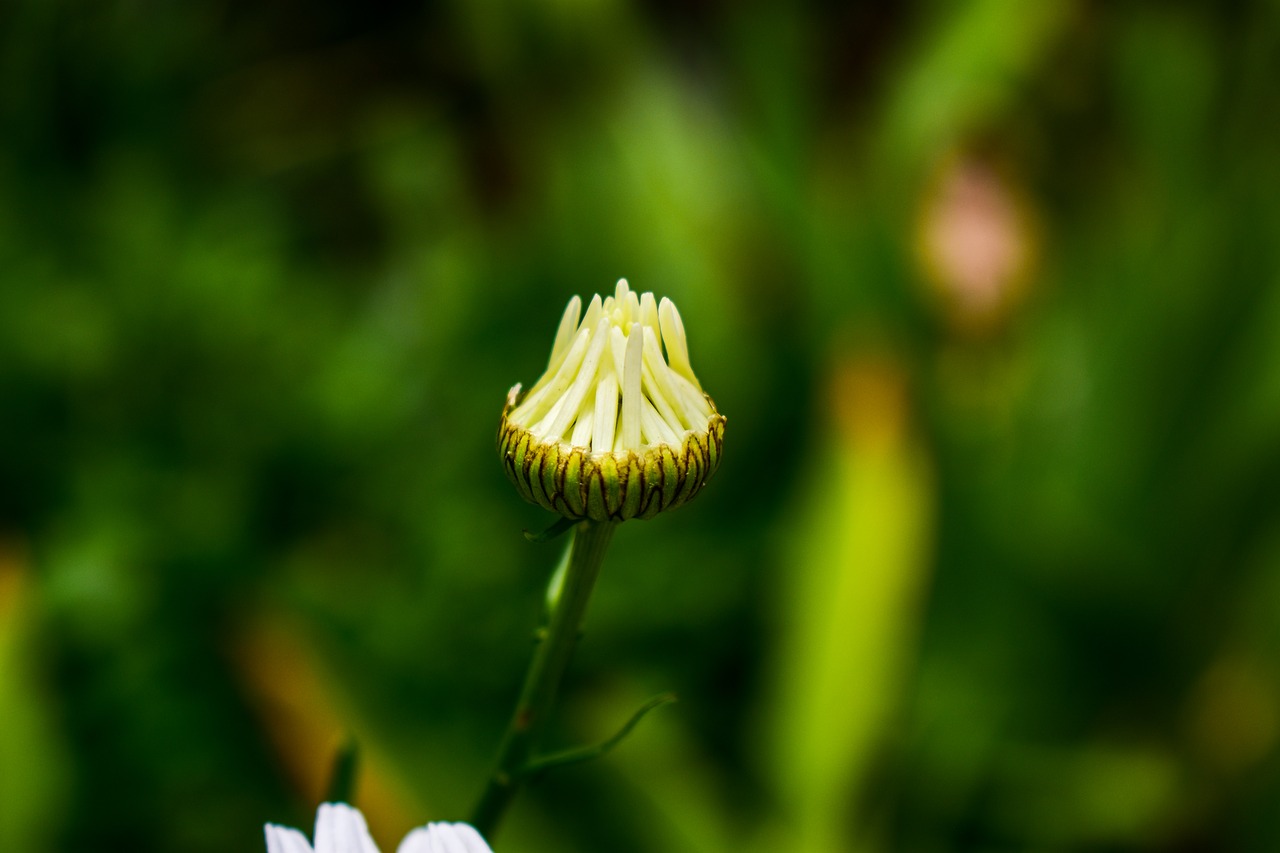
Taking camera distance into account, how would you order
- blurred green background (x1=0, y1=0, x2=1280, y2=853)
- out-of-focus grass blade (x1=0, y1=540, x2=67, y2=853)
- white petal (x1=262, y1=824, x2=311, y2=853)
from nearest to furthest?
white petal (x1=262, y1=824, x2=311, y2=853) → out-of-focus grass blade (x1=0, y1=540, x2=67, y2=853) → blurred green background (x1=0, y1=0, x2=1280, y2=853)

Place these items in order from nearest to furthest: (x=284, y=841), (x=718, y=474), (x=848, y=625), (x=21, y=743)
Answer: (x=284, y=841) → (x=21, y=743) → (x=848, y=625) → (x=718, y=474)

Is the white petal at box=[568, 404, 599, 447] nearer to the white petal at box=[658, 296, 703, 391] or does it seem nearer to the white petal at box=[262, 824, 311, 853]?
the white petal at box=[658, 296, 703, 391]

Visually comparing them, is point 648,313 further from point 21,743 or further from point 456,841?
point 21,743

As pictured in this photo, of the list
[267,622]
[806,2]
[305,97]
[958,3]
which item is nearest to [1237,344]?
[958,3]

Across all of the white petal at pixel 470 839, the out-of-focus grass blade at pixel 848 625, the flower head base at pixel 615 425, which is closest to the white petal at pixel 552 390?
the flower head base at pixel 615 425

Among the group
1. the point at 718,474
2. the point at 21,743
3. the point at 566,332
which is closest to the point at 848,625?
the point at 718,474

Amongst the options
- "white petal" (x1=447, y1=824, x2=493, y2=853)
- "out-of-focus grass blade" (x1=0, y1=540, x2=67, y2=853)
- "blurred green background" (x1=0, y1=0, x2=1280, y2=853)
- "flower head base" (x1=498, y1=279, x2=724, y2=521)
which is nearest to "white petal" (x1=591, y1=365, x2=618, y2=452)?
"flower head base" (x1=498, y1=279, x2=724, y2=521)
